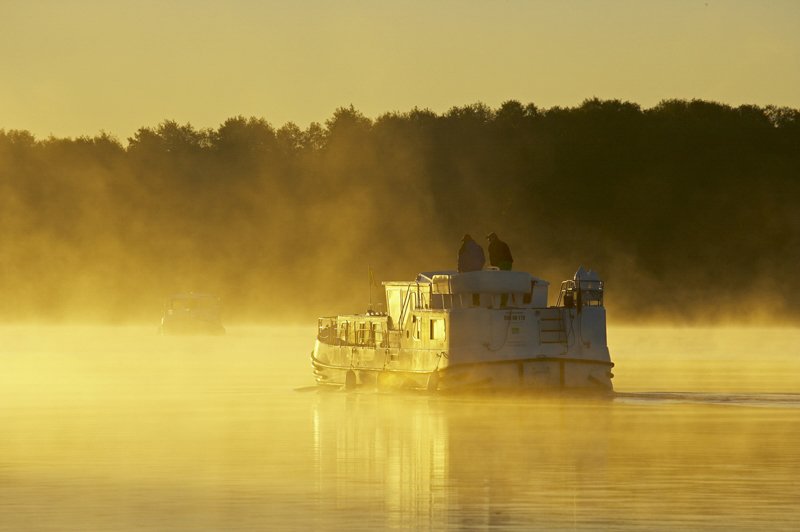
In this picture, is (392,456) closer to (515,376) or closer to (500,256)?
(515,376)

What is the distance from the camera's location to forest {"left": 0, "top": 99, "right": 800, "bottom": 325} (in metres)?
166

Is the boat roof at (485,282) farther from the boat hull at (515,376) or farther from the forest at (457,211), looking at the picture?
the forest at (457,211)

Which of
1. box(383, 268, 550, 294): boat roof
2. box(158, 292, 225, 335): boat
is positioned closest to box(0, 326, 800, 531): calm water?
box(383, 268, 550, 294): boat roof

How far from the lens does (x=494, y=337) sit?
60.5 meters

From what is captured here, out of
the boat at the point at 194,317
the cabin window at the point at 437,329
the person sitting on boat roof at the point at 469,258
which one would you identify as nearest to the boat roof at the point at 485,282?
the person sitting on boat roof at the point at 469,258

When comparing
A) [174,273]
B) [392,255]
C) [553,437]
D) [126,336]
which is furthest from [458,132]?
[553,437]

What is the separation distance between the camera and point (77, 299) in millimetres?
192375

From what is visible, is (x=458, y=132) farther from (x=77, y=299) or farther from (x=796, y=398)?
(x=796, y=398)

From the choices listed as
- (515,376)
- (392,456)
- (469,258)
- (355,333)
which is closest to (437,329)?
(515,376)

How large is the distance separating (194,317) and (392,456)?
10129 centimetres

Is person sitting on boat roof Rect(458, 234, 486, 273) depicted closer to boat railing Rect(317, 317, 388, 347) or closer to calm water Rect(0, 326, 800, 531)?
boat railing Rect(317, 317, 388, 347)

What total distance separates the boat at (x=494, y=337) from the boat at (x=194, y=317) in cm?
7533

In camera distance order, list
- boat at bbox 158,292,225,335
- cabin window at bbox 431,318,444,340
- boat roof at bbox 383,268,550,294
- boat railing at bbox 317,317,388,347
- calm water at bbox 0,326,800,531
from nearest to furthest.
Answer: calm water at bbox 0,326,800,531 < cabin window at bbox 431,318,444,340 < boat roof at bbox 383,268,550,294 < boat railing at bbox 317,317,388,347 < boat at bbox 158,292,225,335

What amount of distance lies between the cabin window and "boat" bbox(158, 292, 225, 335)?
78.7 meters
